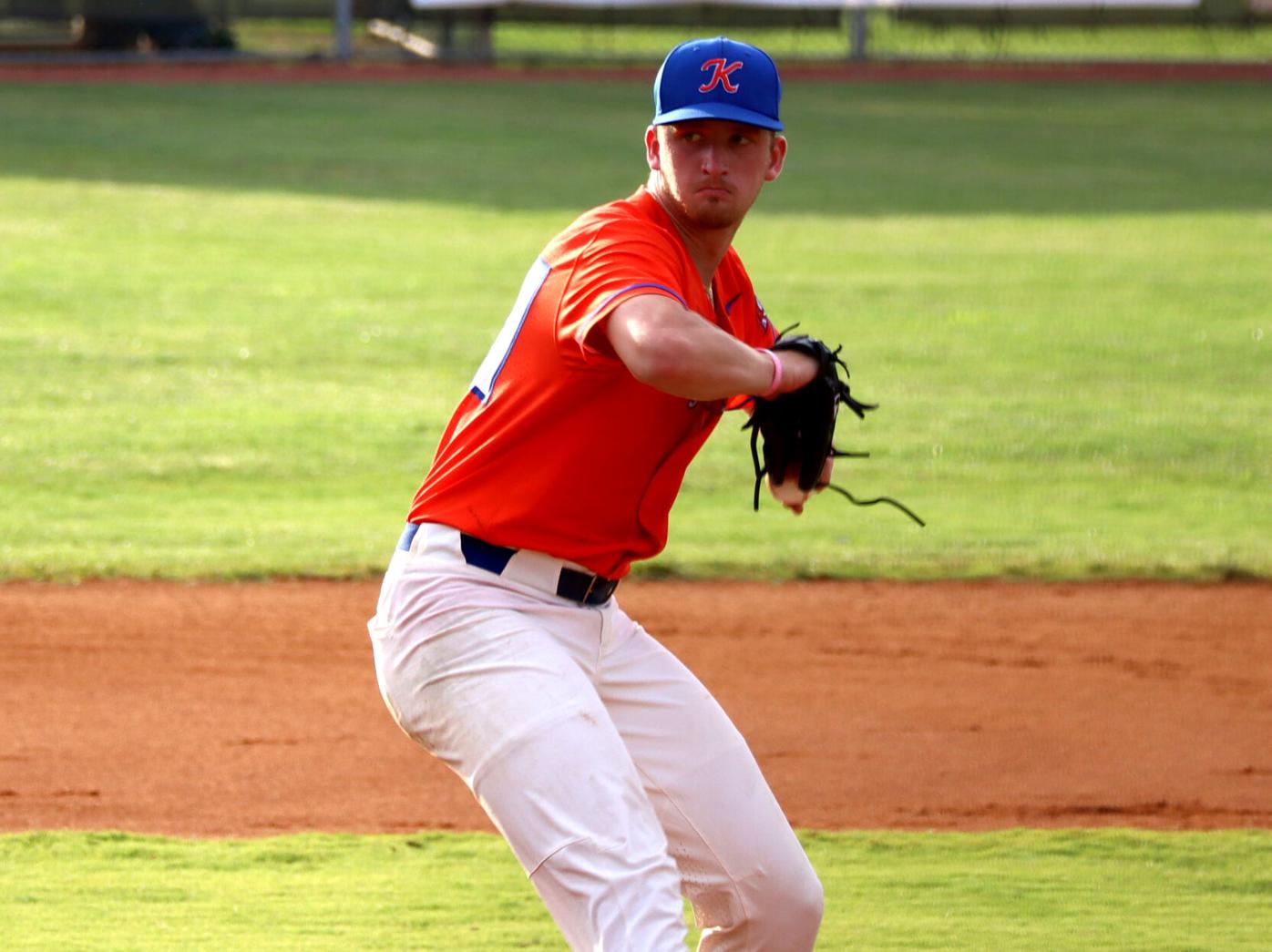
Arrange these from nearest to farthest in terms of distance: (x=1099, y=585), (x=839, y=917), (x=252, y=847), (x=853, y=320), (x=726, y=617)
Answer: (x=839, y=917), (x=252, y=847), (x=726, y=617), (x=1099, y=585), (x=853, y=320)

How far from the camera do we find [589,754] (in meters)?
3.14

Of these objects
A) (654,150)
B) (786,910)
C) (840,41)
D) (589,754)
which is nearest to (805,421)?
(654,150)

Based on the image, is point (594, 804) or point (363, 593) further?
point (363, 593)

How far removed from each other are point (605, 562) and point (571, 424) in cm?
31

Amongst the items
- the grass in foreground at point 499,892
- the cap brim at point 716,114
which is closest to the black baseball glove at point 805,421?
the cap brim at point 716,114

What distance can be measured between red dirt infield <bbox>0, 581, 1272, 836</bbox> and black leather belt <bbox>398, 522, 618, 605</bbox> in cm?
238

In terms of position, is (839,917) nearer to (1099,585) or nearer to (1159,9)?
(1099,585)

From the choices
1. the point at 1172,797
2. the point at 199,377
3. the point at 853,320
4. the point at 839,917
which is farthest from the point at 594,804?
the point at 853,320

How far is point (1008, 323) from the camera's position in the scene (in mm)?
14352

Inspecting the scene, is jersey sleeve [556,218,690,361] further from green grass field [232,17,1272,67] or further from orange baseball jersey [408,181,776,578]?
green grass field [232,17,1272,67]

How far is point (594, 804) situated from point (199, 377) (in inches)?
385

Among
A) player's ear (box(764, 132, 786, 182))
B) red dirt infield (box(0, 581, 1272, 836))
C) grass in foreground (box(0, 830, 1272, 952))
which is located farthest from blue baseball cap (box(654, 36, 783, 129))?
red dirt infield (box(0, 581, 1272, 836))

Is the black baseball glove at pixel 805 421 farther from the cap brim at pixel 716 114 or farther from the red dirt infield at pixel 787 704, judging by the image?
the red dirt infield at pixel 787 704

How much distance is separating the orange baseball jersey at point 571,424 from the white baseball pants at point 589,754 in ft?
0.28
